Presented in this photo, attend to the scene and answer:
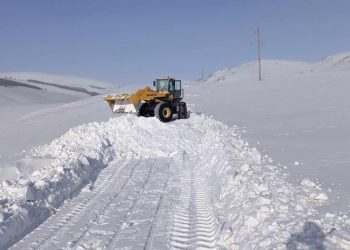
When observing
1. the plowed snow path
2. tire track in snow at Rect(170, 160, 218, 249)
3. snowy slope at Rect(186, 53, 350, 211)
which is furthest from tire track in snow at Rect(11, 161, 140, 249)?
snowy slope at Rect(186, 53, 350, 211)

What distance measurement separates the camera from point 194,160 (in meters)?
13.9

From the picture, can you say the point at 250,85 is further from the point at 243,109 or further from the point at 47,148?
the point at 47,148

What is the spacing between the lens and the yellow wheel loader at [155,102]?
774 inches

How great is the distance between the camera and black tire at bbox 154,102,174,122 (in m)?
19.4

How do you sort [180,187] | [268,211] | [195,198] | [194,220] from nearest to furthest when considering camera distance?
[268,211] < [194,220] < [195,198] < [180,187]

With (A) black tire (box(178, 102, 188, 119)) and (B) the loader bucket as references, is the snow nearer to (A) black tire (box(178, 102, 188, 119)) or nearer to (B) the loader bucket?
(A) black tire (box(178, 102, 188, 119))

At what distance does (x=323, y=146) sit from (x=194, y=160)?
3.70 m

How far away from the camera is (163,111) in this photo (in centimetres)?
1975

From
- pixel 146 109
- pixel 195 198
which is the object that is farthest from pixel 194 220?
pixel 146 109

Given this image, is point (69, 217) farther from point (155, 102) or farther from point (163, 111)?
point (155, 102)

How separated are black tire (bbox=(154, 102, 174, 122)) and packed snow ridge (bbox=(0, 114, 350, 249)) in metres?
4.20

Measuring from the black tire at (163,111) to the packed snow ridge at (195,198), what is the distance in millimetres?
4197

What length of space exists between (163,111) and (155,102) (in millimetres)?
649

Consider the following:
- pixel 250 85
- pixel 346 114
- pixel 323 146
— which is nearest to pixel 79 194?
pixel 323 146
